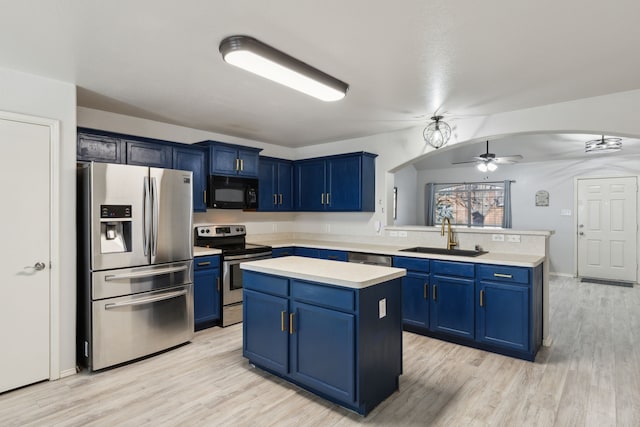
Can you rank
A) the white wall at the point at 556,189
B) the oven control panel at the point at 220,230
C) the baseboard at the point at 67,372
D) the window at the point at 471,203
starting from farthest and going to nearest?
the window at the point at 471,203 < the white wall at the point at 556,189 < the oven control panel at the point at 220,230 < the baseboard at the point at 67,372

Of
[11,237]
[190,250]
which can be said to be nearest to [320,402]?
[190,250]

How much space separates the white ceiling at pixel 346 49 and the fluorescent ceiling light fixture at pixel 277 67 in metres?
0.06

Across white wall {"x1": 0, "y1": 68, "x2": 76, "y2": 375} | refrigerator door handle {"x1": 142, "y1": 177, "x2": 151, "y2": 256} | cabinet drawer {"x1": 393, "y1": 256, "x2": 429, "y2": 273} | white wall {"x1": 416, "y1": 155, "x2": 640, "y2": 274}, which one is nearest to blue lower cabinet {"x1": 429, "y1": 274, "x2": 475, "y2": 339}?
cabinet drawer {"x1": 393, "y1": 256, "x2": 429, "y2": 273}

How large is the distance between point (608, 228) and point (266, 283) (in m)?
6.95

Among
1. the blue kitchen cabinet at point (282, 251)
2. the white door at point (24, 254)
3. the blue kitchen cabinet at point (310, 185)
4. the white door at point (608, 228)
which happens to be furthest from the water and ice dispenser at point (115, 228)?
the white door at point (608, 228)

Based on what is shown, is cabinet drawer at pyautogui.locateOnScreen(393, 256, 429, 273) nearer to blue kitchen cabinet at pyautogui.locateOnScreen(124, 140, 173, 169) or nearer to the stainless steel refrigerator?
the stainless steel refrigerator

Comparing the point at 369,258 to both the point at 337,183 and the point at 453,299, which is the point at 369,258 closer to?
the point at 453,299

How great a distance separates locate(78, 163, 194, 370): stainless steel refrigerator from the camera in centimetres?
292

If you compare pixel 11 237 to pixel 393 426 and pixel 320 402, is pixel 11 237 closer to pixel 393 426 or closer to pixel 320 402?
pixel 320 402

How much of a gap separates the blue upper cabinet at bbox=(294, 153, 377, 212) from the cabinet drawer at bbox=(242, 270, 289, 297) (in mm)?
2209

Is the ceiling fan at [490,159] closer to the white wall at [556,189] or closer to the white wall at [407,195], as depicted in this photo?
the white wall at [556,189]

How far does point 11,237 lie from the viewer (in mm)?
2631

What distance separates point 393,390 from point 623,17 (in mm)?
2732

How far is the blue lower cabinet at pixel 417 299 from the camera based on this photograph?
375cm
